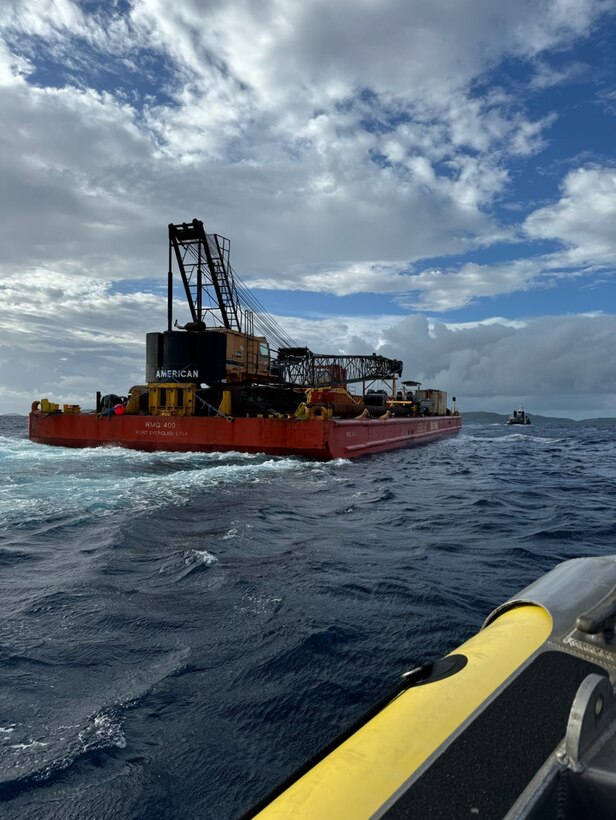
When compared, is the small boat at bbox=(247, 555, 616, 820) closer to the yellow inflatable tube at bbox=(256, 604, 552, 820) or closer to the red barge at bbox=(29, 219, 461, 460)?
the yellow inflatable tube at bbox=(256, 604, 552, 820)

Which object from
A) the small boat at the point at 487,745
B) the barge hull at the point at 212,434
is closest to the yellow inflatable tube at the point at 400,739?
the small boat at the point at 487,745

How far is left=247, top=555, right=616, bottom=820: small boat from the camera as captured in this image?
1.62m

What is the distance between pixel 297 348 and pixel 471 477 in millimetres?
24008

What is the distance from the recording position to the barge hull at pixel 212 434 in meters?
20.0

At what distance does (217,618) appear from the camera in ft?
17.0

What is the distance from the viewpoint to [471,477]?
16.6 m

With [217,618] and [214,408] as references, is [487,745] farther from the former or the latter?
[214,408]

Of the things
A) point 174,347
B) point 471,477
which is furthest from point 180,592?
point 174,347

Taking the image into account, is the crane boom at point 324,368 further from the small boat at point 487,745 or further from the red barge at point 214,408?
the small boat at point 487,745

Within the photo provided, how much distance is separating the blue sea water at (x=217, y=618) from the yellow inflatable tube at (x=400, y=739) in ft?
4.27

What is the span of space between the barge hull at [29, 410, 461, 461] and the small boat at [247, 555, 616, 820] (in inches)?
687

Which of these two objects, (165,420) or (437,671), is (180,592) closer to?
(437,671)

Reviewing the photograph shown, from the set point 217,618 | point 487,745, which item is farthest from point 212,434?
point 487,745

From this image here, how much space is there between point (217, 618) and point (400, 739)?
3.58 m
